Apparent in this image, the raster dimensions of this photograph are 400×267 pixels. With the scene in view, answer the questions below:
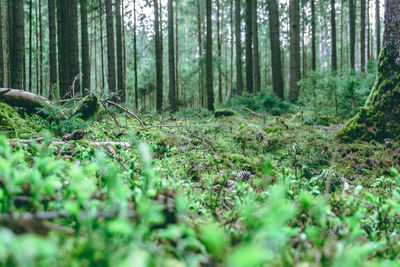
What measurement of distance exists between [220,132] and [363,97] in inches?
185

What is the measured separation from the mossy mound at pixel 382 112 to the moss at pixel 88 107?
417 centimetres

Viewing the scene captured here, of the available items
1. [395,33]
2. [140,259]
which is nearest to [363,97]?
[395,33]

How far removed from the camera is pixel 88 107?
4930mm

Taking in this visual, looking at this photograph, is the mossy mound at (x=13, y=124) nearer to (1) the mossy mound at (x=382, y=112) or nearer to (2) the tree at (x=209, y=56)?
(1) the mossy mound at (x=382, y=112)

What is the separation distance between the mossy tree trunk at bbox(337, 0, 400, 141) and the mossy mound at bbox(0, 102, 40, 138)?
4.67 meters

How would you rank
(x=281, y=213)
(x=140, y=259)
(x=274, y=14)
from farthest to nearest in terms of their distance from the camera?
(x=274, y=14), (x=281, y=213), (x=140, y=259)

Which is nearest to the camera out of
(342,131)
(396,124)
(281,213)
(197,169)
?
(281,213)

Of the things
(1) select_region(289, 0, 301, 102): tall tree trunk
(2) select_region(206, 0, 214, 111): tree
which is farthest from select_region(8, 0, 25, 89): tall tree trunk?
(1) select_region(289, 0, 301, 102): tall tree trunk

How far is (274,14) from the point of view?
14.0 metres

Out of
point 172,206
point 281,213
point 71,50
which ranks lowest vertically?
point 172,206

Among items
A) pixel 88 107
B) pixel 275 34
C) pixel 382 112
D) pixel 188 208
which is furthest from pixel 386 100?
pixel 275 34

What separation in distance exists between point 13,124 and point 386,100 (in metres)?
5.27

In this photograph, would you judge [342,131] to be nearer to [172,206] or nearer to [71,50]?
[172,206]

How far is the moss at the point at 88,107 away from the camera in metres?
4.91
